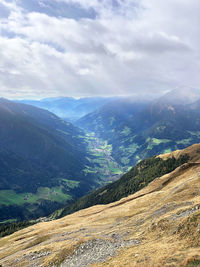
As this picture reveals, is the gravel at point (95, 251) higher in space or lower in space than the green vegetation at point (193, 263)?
lower

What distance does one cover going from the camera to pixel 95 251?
4106cm

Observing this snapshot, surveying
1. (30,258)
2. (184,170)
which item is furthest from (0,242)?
(184,170)

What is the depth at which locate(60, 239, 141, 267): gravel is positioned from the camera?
37.0 meters

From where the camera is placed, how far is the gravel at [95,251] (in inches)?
1458

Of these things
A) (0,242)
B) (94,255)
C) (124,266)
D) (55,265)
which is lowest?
(0,242)

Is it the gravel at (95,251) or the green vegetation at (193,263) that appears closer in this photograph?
the green vegetation at (193,263)

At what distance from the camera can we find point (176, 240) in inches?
1303

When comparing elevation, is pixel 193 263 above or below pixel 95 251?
above

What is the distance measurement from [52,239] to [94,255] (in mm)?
34182

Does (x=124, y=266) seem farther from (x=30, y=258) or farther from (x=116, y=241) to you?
(x=30, y=258)

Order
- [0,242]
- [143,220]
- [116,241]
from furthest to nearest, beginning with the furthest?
[0,242], [143,220], [116,241]

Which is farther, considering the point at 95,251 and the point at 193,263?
the point at 95,251

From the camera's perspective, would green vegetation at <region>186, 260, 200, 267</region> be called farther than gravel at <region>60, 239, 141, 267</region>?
No

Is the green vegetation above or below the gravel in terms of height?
above
